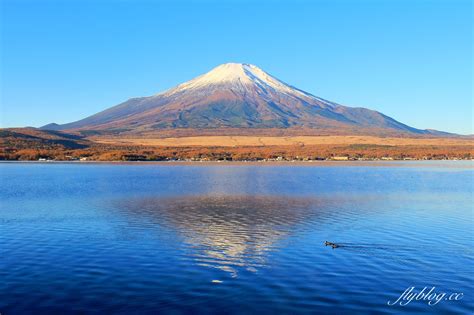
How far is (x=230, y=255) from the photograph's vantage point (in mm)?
17906

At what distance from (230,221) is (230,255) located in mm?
7816

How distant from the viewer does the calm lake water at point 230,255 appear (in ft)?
42.2

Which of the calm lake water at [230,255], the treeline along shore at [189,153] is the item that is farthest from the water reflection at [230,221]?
the treeline along shore at [189,153]

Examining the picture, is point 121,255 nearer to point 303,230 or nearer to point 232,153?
point 303,230

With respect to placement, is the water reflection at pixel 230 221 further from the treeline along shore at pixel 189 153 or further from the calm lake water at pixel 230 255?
the treeline along shore at pixel 189 153

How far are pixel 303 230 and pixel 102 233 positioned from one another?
8.88 metres

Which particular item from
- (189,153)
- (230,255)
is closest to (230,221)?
(230,255)

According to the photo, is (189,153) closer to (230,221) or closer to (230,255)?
(230,221)

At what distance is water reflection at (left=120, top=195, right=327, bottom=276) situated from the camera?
58.8 ft

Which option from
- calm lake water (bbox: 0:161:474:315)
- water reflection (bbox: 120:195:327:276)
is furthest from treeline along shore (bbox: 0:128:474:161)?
calm lake water (bbox: 0:161:474:315)

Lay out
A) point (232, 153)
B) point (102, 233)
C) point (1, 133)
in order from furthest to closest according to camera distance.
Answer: point (1, 133) → point (232, 153) → point (102, 233)

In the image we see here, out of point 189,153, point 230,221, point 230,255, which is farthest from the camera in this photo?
point 189,153

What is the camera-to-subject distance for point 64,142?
133m

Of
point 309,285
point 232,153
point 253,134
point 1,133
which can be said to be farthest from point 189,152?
point 309,285
